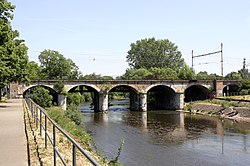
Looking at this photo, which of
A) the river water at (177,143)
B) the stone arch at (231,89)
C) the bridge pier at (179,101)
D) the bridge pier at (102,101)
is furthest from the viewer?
the stone arch at (231,89)

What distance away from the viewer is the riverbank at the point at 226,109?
44375mm

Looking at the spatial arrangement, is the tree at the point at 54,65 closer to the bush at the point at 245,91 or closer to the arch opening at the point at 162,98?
the arch opening at the point at 162,98

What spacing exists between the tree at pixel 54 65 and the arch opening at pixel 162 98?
23.5 m

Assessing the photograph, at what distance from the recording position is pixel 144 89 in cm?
5862

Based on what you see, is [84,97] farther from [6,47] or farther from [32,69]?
[6,47]

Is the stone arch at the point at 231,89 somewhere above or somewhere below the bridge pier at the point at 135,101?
above

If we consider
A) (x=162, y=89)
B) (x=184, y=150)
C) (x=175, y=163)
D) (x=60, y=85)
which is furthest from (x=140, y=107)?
(x=175, y=163)

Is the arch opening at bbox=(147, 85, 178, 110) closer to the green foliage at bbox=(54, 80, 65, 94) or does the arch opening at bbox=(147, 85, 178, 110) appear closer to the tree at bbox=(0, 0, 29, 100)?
the green foliage at bbox=(54, 80, 65, 94)

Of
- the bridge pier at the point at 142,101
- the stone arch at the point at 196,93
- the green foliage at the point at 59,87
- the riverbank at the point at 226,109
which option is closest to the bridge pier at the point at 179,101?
the riverbank at the point at 226,109

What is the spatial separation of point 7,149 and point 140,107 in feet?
158

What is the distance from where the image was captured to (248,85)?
62.5 metres

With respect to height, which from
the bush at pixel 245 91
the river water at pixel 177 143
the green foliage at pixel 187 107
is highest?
the bush at pixel 245 91

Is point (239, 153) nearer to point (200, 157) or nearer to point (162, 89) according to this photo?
point (200, 157)

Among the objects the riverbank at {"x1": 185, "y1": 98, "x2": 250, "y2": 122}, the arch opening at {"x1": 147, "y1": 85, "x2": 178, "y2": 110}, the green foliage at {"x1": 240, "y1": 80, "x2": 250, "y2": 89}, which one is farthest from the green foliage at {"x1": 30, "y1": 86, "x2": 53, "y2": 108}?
the green foliage at {"x1": 240, "y1": 80, "x2": 250, "y2": 89}
